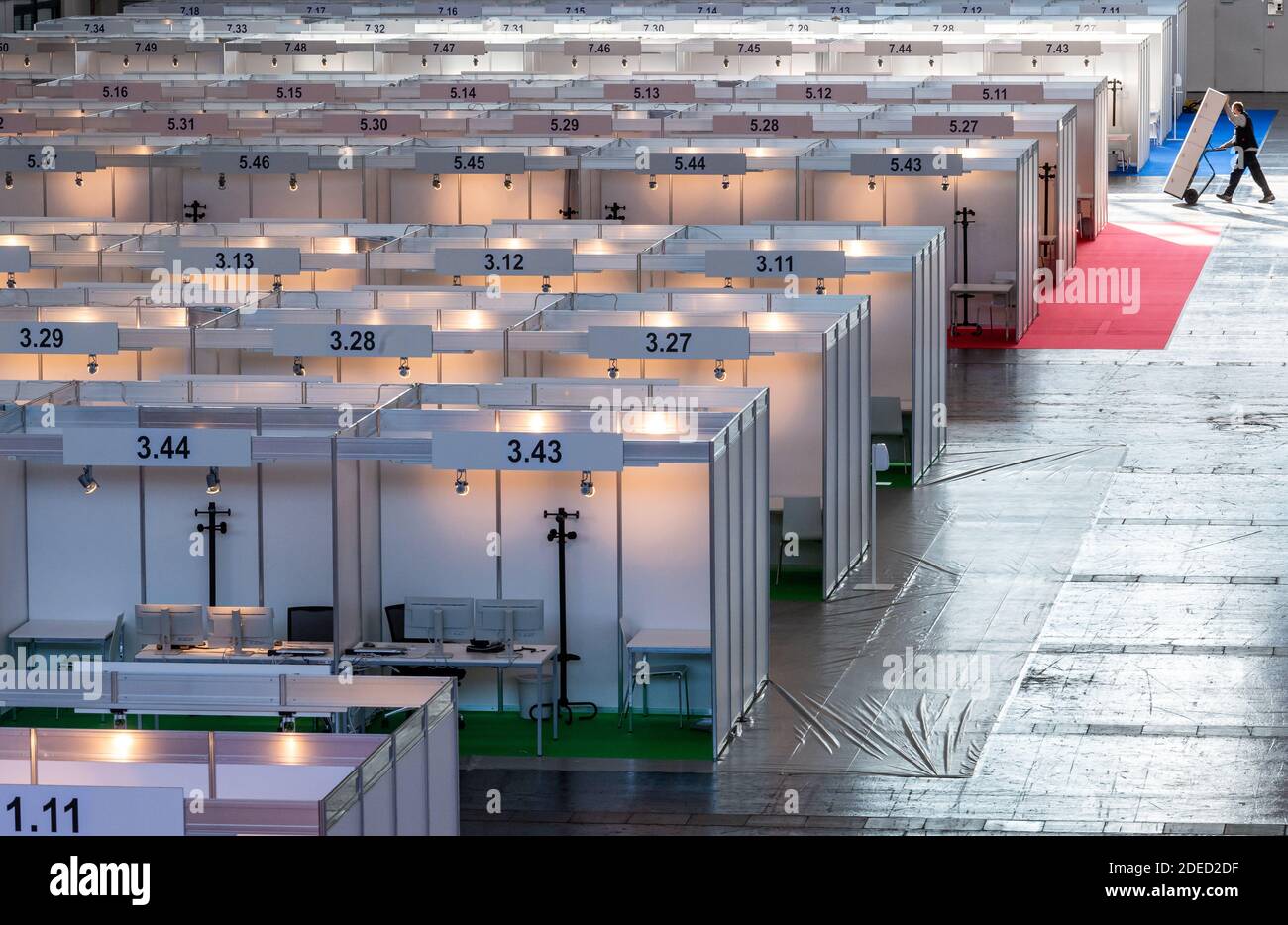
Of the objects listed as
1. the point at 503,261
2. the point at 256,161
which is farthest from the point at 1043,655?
the point at 256,161

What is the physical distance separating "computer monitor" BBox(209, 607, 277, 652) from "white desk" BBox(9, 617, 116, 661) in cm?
74

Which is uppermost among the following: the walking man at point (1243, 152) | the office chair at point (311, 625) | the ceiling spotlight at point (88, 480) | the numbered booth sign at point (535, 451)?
the walking man at point (1243, 152)

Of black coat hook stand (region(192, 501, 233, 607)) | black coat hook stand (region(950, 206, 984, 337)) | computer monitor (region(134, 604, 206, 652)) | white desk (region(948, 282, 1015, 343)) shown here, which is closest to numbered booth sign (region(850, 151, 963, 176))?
black coat hook stand (region(950, 206, 984, 337))

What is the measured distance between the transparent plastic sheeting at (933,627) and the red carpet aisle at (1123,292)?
6.02 metres

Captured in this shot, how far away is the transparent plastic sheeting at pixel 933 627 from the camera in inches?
587

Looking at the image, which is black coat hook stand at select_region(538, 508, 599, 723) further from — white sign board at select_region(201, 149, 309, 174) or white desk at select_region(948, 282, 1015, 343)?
white desk at select_region(948, 282, 1015, 343)

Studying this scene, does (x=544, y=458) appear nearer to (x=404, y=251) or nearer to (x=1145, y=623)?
(x=1145, y=623)

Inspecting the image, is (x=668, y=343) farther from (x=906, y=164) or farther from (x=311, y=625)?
(x=906, y=164)

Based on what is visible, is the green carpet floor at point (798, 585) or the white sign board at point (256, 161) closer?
the green carpet floor at point (798, 585)

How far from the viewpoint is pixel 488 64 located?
43469 millimetres

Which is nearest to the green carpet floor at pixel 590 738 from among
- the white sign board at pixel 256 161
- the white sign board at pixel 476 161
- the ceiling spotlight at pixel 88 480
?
the ceiling spotlight at pixel 88 480

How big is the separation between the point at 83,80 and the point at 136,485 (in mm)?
25024

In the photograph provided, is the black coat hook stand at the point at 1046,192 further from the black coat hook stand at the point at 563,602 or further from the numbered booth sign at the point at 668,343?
the black coat hook stand at the point at 563,602

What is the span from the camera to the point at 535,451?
14859 millimetres
